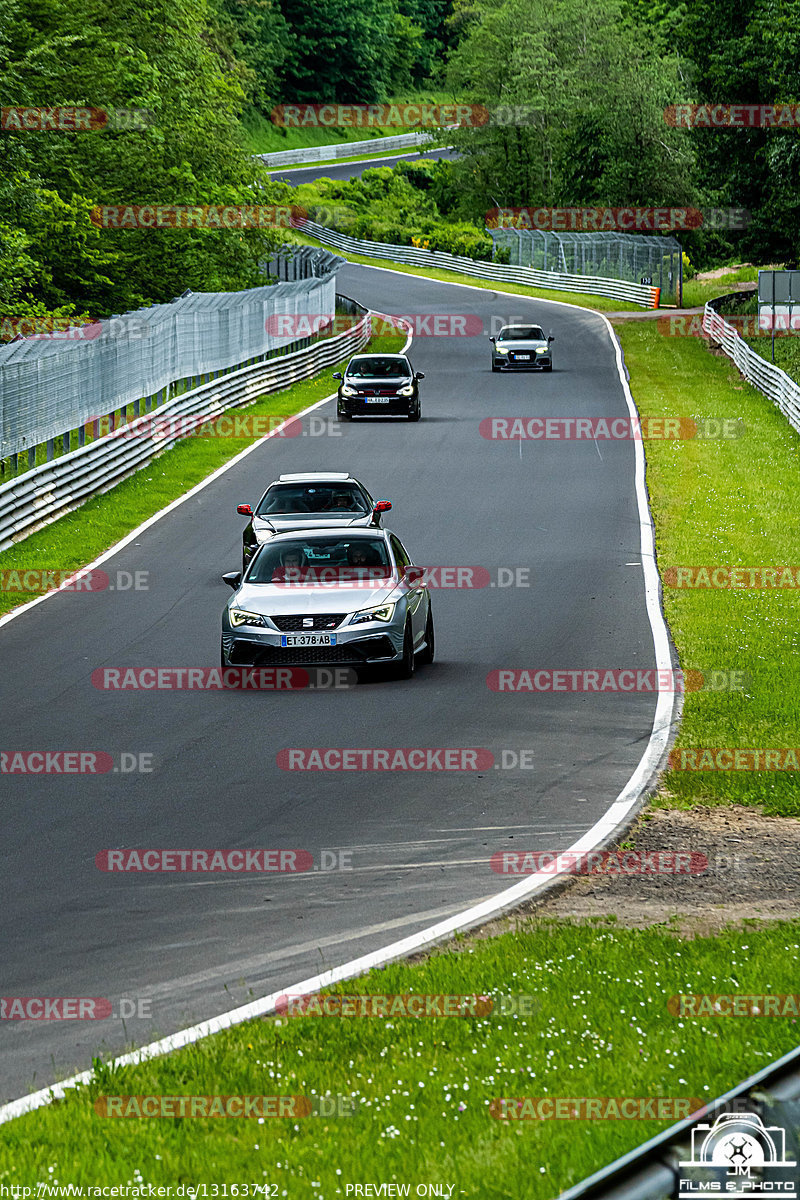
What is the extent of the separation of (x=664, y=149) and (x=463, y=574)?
65.1m

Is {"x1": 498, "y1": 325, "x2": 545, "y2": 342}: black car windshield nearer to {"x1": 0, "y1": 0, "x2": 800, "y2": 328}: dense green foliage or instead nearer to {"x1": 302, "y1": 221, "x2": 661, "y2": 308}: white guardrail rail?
{"x1": 0, "y1": 0, "x2": 800, "y2": 328}: dense green foliage

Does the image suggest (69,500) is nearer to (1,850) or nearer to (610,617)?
(610,617)

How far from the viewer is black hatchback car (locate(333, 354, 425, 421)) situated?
126 ft

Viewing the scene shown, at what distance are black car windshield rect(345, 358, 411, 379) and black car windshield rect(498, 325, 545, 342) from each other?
30.2ft

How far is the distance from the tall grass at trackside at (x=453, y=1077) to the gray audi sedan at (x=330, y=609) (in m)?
7.31

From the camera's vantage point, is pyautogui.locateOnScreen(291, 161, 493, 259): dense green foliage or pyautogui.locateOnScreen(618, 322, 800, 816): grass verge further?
pyautogui.locateOnScreen(291, 161, 493, 259): dense green foliage

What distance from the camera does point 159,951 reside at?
7.96 meters

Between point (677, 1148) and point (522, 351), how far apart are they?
4421 centimetres

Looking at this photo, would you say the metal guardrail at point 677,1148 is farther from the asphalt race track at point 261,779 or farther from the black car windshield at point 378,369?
the black car windshield at point 378,369

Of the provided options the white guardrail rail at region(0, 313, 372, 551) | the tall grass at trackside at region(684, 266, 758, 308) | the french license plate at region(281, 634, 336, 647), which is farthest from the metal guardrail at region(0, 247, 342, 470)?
the tall grass at trackside at region(684, 266, 758, 308)

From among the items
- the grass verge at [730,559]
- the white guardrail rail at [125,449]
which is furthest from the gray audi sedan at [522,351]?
the white guardrail rail at [125,449]

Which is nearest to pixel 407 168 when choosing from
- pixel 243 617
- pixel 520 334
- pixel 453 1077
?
pixel 520 334

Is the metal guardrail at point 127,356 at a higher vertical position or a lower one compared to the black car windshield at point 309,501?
higher

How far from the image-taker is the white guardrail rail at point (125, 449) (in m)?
24.4
